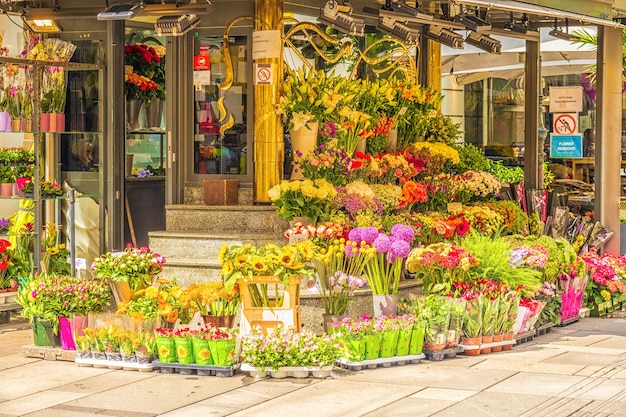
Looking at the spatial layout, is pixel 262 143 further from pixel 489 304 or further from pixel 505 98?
pixel 505 98

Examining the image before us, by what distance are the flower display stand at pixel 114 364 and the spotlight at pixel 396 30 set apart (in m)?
5.23

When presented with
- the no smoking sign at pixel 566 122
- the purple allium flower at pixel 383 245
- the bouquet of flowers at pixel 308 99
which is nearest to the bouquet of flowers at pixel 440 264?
the purple allium flower at pixel 383 245

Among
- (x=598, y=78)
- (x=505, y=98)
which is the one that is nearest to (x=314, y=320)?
(x=598, y=78)

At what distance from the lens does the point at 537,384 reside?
9.23m

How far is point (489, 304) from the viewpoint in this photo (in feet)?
34.5

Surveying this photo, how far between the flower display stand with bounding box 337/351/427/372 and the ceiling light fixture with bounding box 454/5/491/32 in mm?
5049

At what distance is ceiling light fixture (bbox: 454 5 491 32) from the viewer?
13845 millimetres

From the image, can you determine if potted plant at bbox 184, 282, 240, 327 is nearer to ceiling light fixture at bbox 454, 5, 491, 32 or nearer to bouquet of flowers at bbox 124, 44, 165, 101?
bouquet of flowers at bbox 124, 44, 165, 101

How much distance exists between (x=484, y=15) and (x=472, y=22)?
6.43 ft

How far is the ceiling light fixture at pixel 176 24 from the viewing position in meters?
11.3

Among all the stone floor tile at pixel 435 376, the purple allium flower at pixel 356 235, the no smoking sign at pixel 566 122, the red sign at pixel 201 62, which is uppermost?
the red sign at pixel 201 62

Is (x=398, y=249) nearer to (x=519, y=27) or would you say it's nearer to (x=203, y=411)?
(x=203, y=411)

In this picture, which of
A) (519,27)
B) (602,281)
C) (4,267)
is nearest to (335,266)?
(4,267)

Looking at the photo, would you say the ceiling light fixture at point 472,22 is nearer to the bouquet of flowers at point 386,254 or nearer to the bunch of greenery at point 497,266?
the bunch of greenery at point 497,266
